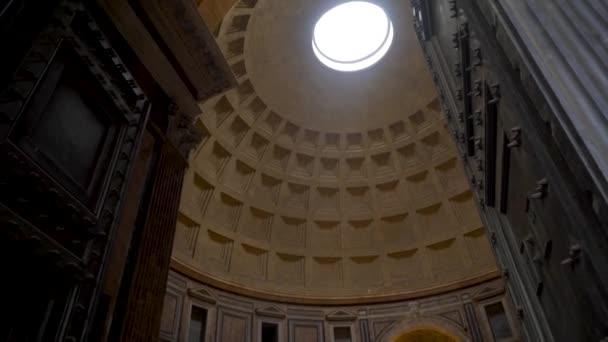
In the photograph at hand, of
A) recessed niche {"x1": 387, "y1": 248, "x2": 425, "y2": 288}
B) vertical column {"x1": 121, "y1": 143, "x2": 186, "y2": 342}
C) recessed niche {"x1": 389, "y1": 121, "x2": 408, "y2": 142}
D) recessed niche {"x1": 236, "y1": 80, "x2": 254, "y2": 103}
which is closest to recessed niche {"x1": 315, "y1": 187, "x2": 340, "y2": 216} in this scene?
recessed niche {"x1": 387, "y1": 248, "x2": 425, "y2": 288}

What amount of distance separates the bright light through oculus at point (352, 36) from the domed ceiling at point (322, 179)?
502 mm

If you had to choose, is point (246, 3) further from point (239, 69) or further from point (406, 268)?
point (406, 268)

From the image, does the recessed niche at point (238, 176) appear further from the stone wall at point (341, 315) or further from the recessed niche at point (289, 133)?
the stone wall at point (341, 315)

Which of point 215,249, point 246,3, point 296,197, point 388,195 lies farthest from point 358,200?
point 246,3

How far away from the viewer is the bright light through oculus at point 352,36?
1648 centimetres

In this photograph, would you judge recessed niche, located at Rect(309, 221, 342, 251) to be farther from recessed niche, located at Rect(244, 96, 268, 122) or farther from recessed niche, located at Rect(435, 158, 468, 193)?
recessed niche, located at Rect(244, 96, 268, 122)

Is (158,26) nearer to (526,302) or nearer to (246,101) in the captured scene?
(526,302)

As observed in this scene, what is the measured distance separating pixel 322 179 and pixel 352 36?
6414 mm

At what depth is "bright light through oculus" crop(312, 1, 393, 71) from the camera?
16.5 m

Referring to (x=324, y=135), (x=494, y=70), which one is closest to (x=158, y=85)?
(x=494, y=70)

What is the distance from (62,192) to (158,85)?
2.99m

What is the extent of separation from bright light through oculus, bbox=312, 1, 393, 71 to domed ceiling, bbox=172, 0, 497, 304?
1.65 feet

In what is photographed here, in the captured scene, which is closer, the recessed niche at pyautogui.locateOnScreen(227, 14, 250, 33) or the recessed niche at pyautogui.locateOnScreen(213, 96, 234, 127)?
the recessed niche at pyautogui.locateOnScreen(227, 14, 250, 33)

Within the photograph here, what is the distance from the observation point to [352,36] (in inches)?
701
